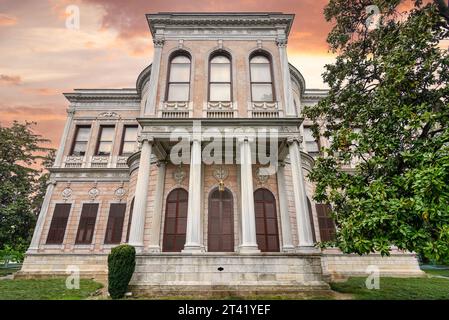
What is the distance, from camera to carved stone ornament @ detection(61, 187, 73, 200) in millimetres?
16719

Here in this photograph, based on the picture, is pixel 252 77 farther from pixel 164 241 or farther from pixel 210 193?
pixel 164 241

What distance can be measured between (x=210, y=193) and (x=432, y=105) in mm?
9744

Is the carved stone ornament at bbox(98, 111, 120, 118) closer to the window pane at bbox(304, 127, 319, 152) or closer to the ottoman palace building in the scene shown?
the ottoman palace building

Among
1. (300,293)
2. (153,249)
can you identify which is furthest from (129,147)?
(300,293)

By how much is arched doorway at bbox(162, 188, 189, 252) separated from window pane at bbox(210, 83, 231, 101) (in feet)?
17.4

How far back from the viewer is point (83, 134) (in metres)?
18.6

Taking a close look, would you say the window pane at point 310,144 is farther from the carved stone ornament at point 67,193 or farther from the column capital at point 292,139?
the carved stone ornament at point 67,193

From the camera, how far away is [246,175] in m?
11.5

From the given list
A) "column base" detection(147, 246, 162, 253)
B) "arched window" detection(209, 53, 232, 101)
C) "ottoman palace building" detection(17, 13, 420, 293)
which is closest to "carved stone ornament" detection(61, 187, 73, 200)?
"ottoman palace building" detection(17, 13, 420, 293)

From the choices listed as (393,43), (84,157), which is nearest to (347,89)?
(393,43)

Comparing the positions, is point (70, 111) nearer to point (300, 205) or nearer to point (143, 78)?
point (143, 78)

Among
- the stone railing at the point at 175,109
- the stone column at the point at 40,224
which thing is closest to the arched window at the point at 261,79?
the stone railing at the point at 175,109

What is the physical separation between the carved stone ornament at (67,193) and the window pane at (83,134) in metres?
3.78

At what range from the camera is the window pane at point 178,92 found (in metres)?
13.5
